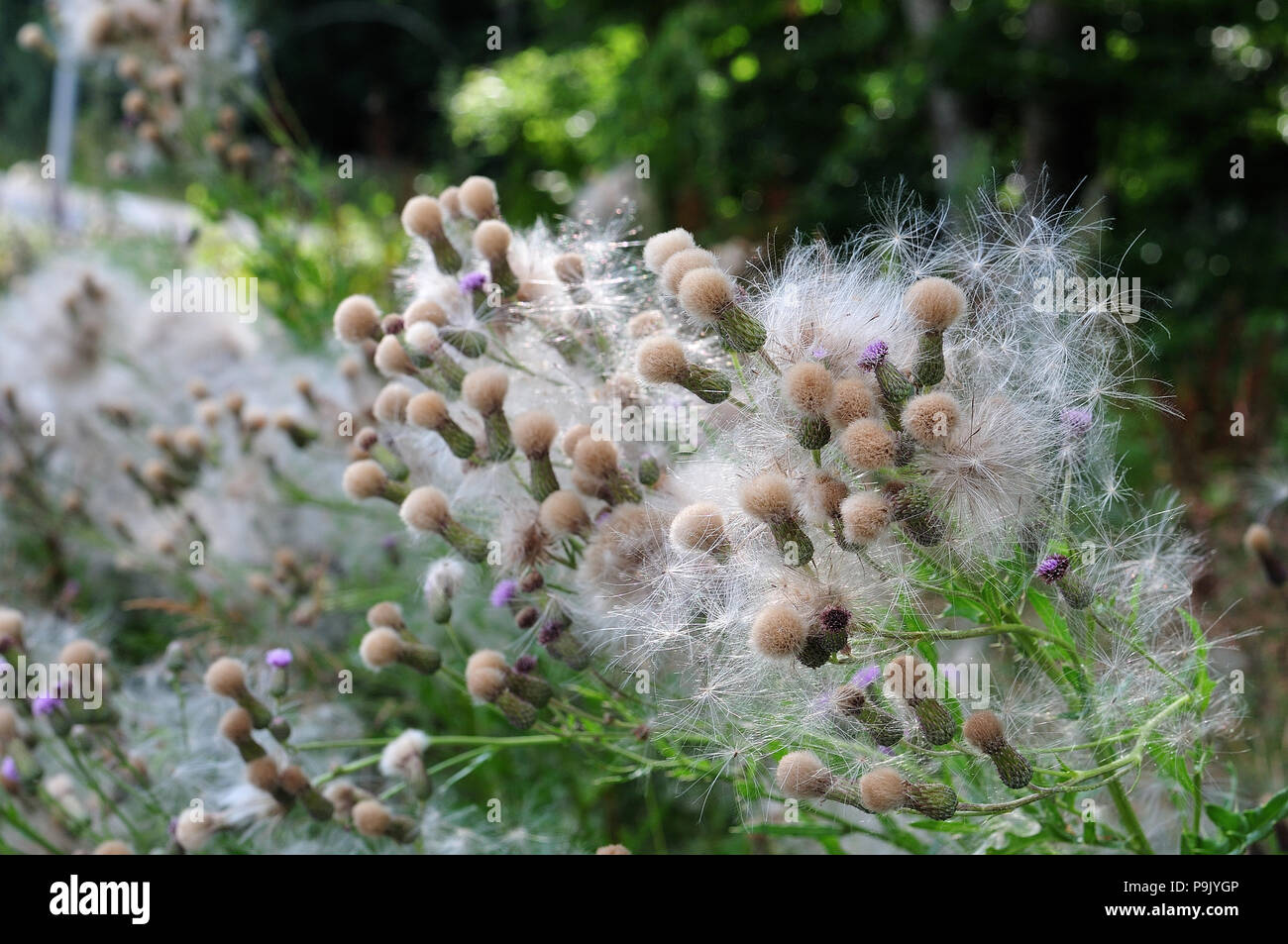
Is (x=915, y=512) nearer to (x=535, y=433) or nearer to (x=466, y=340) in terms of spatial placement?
(x=535, y=433)

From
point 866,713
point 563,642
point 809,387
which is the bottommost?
point 866,713

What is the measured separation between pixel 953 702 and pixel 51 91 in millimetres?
13416

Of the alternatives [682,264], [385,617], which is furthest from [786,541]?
[385,617]

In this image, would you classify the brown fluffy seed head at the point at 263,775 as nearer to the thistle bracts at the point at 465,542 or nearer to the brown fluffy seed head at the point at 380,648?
the brown fluffy seed head at the point at 380,648

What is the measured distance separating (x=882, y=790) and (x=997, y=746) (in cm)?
12

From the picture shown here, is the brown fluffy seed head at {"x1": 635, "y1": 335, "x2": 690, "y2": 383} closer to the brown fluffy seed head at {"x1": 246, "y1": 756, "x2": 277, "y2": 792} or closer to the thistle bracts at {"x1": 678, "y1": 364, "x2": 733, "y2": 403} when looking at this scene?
the thistle bracts at {"x1": 678, "y1": 364, "x2": 733, "y2": 403}

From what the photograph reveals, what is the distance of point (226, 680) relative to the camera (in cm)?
147

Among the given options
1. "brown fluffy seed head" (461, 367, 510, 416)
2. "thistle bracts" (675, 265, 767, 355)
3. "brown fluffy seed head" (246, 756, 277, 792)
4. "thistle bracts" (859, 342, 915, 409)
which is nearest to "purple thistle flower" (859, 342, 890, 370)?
"thistle bracts" (859, 342, 915, 409)

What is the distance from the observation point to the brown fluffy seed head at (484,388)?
50.1 inches

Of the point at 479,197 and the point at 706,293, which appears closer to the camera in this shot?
the point at 706,293

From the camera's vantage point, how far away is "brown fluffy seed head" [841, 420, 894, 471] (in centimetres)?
98

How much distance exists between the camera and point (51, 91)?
11.7 metres
